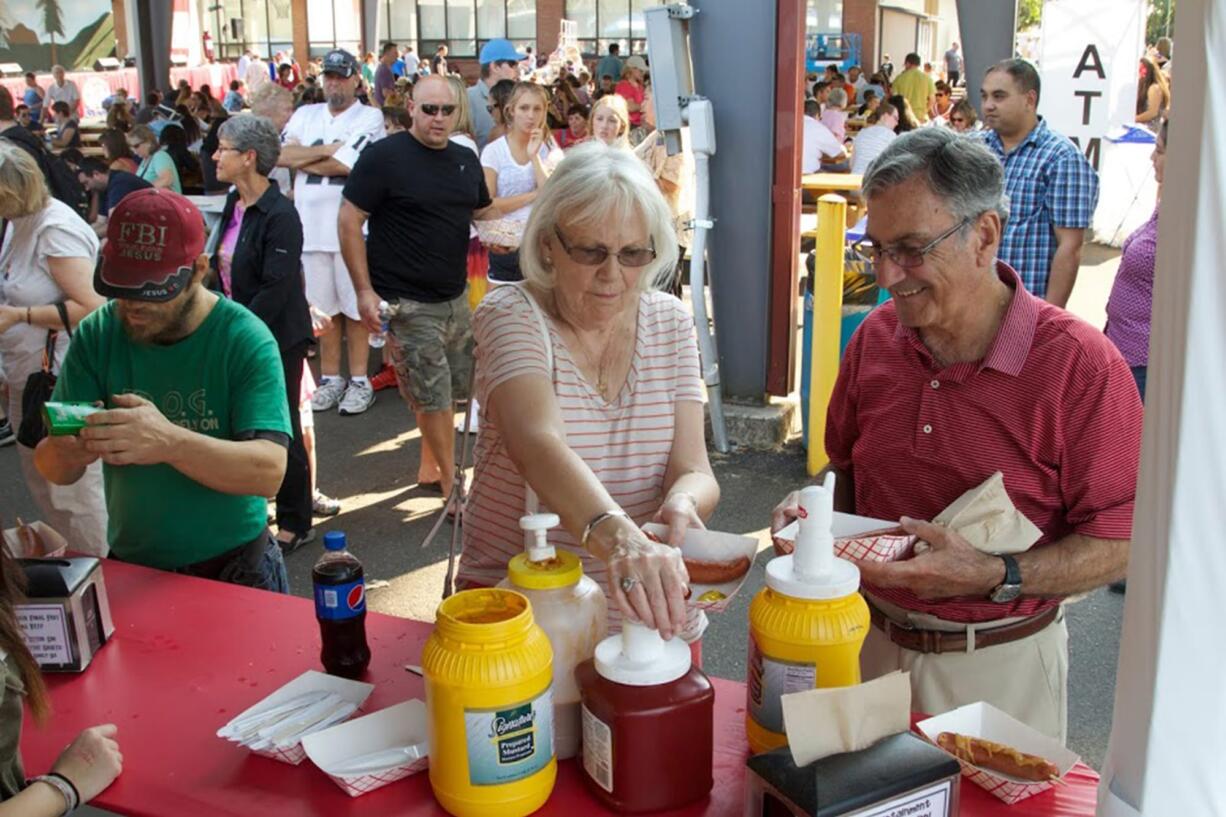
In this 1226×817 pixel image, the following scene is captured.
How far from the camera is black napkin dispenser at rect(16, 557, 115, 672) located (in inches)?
80.7

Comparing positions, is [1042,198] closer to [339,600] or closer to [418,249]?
[418,249]

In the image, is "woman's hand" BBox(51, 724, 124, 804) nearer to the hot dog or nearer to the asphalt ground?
the hot dog

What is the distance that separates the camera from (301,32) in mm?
38125

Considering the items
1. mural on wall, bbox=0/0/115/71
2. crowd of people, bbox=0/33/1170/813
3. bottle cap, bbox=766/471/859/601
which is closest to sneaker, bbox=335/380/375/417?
crowd of people, bbox=0/33/1170/813

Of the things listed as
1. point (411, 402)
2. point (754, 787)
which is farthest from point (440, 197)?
point (754, 787)

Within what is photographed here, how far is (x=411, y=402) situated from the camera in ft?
17.5

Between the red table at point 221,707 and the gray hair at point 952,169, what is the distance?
954 mm

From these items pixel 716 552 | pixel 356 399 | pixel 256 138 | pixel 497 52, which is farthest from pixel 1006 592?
pixel 497 52

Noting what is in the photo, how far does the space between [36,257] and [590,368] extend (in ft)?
9.72

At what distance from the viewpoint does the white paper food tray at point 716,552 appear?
1.62m

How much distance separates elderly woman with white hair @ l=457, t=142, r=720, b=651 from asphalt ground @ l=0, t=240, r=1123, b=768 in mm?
1688

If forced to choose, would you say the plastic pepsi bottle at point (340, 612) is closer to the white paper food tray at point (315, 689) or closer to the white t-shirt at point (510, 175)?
the white paper food tray at point (315, 689)

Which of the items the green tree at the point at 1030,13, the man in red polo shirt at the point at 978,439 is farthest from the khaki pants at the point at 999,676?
the green tree at the point at 1030,13

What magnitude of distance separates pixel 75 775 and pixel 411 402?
12.1ft
